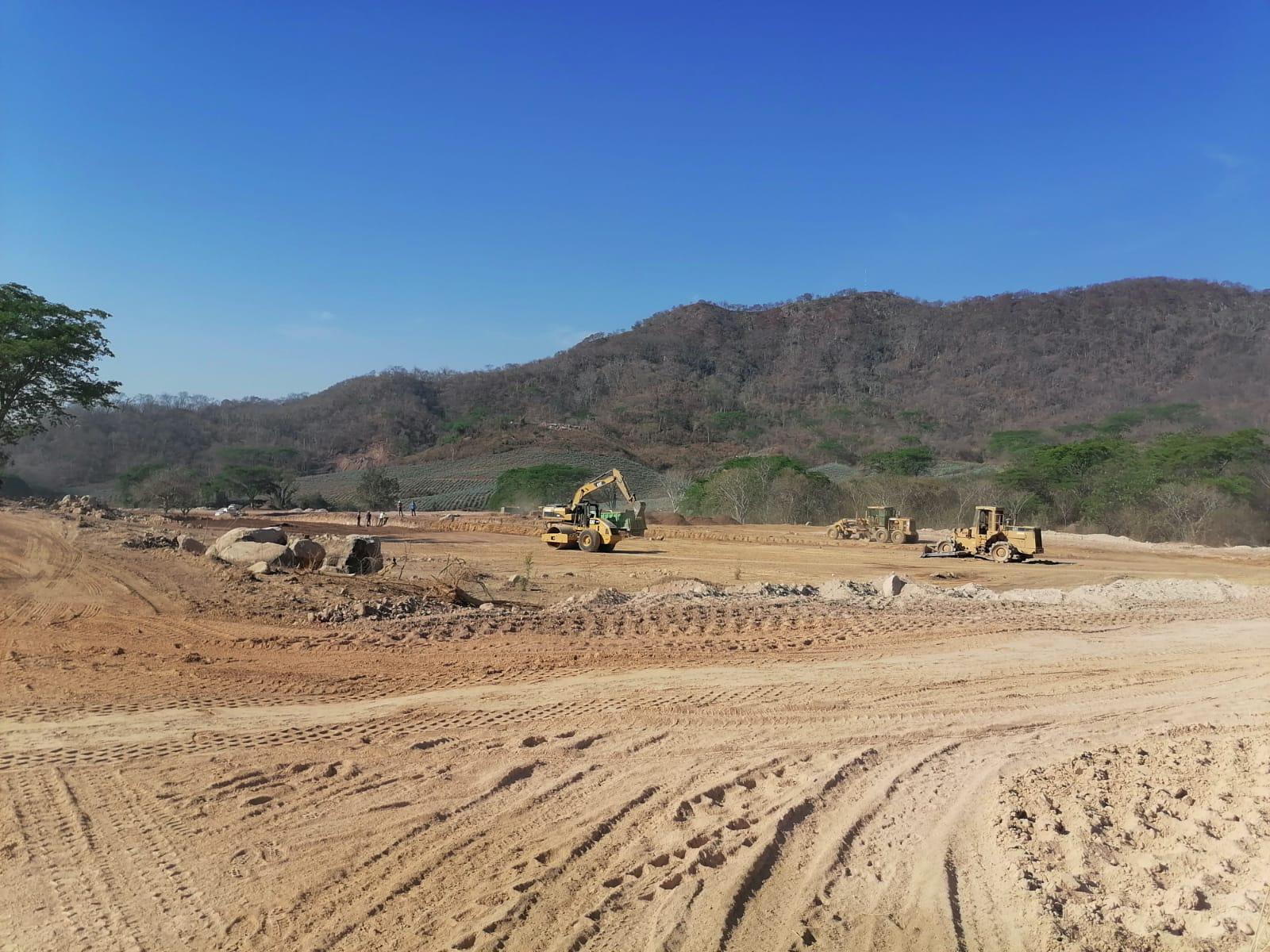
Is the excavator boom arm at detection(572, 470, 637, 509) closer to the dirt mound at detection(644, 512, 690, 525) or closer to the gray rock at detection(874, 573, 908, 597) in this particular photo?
the gray rock at detection(874, 573, 908, 597)

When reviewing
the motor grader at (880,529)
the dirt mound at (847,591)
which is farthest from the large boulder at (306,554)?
the motor grader at (880,529)

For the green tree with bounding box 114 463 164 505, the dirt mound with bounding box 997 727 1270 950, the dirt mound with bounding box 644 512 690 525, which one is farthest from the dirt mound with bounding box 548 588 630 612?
the green tree with bounding box 114 463 164 505

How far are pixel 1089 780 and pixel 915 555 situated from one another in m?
26.6

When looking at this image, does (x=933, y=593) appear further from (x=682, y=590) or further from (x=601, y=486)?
(x=601, y=486)

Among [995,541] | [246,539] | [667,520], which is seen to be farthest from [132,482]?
[995,541]

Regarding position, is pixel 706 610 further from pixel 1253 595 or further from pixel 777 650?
pixel 1253 595

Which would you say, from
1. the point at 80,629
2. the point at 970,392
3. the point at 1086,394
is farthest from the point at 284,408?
the point at 80,629

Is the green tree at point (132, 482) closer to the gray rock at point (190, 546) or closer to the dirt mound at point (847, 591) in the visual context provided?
the gray rock at point (190, 546)

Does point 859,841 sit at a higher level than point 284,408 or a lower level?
lower

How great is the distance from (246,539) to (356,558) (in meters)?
2.43

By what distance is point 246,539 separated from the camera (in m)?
18.6

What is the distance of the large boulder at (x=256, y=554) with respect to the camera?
1752 centimetres

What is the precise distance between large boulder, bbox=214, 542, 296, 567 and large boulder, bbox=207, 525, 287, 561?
0.37 ft

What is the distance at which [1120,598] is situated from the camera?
1703 centimetres
